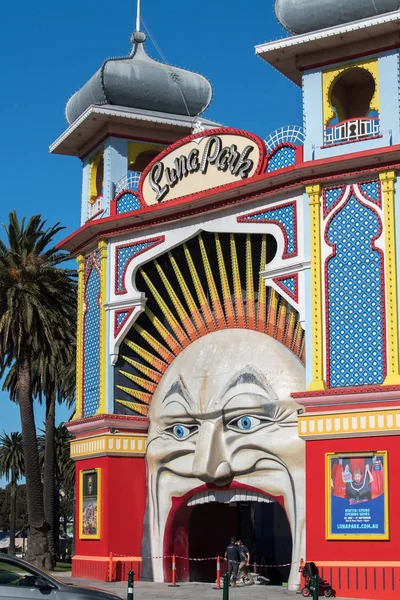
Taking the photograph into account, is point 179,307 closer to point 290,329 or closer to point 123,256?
point 123,256

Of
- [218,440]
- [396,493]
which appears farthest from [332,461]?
[218,440]

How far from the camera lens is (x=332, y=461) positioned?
78.7ft

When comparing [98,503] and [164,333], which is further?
[164,333]

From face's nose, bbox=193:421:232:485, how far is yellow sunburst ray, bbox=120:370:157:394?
327 centimetres

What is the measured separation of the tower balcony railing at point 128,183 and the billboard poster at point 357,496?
11.1 m

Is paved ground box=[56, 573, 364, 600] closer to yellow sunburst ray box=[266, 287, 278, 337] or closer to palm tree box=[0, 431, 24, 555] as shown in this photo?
yellow sunburst ray box=[266, 287, 278, 337]

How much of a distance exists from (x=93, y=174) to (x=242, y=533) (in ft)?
40.9

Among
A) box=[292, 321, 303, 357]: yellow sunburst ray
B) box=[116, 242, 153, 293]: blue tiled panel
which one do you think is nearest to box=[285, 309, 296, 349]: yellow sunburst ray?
box=[292, 321, 303, 357]: yellow sunburst ray

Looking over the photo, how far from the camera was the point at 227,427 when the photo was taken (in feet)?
88.0

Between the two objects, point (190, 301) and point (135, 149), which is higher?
point (135, 149)

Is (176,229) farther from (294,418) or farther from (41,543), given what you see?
(41,543)

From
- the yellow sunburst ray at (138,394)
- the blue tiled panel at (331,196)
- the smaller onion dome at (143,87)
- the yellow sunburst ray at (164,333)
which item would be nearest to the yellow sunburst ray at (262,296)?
the blue tiled panel at (331,196)

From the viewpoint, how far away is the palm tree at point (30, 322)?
36750 millimetres

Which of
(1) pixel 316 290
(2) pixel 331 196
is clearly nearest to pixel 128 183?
(2) pixel 331 196
